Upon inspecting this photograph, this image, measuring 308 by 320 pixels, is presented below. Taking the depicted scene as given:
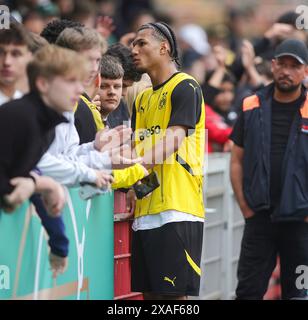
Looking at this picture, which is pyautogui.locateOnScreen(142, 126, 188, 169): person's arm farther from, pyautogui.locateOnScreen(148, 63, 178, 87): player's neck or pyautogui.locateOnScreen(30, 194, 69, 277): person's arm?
pyautogui.locateOnScreen(30, 194, 69, 277): person's arm

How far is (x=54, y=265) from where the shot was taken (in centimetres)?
538

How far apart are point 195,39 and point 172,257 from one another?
34.0 feet

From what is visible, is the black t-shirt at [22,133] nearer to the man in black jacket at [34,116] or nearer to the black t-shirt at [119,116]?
the man in black jacket at [34,116]

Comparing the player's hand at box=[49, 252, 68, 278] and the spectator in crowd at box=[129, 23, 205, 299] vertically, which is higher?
the spectator in crowd at box=[129, 23, 205, 299]

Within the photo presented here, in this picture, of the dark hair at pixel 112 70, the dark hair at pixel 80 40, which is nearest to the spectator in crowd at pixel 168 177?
the dark hair at pixel 112 70

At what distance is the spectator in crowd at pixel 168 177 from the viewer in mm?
6609

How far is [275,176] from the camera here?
316 inches

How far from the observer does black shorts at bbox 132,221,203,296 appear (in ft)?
21.7

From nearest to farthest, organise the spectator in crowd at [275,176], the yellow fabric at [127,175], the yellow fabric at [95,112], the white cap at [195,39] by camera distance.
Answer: the yellow fabric at [127,175] → the yellow fabric at [95,112] → the spectator in crowd at [275,176] → the white cap at [195,39]

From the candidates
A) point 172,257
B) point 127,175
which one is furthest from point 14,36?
point 172,257

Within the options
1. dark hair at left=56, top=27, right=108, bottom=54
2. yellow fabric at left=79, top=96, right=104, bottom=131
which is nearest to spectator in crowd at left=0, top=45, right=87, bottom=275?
dark hair at left=56, top=27, right=108, bottom=54

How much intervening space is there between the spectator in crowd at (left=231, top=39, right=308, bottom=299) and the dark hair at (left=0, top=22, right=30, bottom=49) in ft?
10.1
